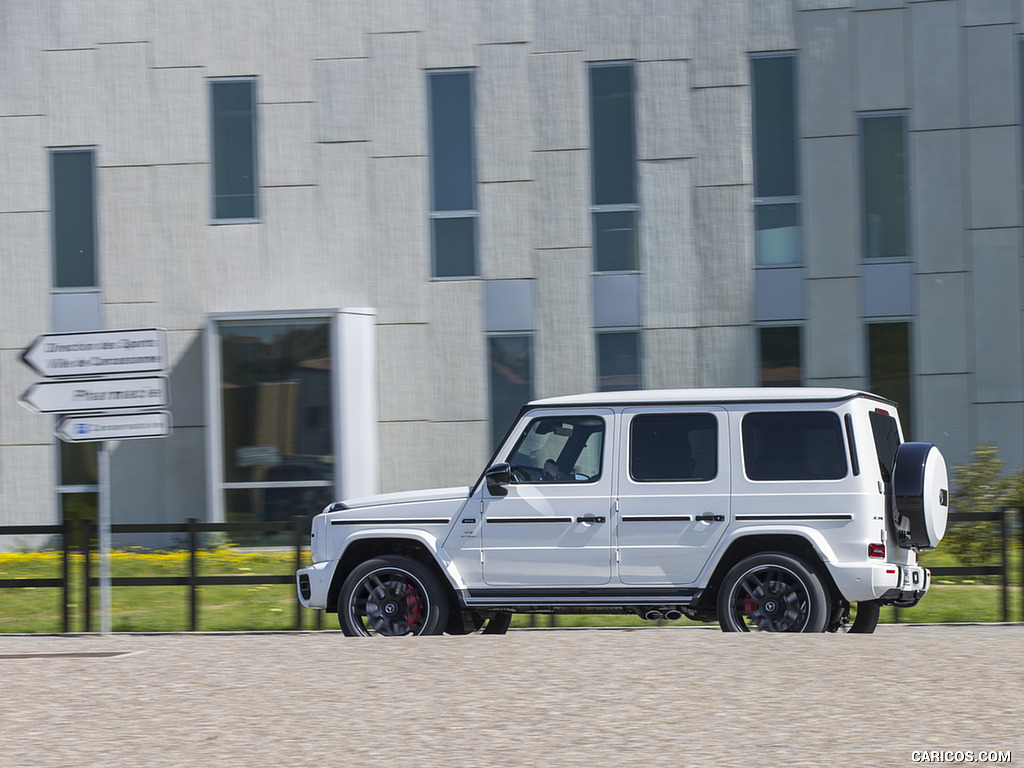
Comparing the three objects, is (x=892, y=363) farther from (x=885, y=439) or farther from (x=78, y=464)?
(x=78, y=464)

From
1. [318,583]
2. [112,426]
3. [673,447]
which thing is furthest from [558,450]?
[112,426]

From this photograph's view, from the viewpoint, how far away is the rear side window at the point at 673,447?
914 cm

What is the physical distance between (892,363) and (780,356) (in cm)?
164

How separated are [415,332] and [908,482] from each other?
10876 mm

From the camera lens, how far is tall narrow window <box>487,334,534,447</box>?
1881 cm

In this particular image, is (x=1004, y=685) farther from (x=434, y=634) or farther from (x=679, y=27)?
(x=679, y=27)

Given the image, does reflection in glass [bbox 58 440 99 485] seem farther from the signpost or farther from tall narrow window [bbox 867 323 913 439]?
tall narrow window [bbox 867 323 913 439]

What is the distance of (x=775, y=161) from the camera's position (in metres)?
18.6

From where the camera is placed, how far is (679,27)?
61.5ft

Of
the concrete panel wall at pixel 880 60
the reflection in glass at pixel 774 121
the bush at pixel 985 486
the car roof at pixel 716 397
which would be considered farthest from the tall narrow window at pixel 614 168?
the car roof at pixel 716 397

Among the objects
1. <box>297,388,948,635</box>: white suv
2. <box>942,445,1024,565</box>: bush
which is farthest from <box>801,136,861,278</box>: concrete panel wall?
<box>297,388,948,635</box>: white suv

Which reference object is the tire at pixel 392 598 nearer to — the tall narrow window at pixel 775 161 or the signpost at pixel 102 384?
the signpost at pixel 102 384

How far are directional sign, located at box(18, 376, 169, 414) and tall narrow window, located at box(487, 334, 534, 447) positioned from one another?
8.12 m

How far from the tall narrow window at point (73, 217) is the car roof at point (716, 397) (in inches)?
488
